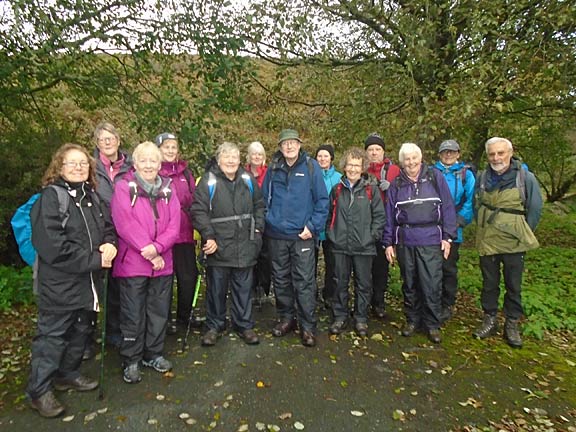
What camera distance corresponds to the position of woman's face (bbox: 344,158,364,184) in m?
5.04

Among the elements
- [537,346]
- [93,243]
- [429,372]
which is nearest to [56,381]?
[93,243]

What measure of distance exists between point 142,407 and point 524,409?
3357mm

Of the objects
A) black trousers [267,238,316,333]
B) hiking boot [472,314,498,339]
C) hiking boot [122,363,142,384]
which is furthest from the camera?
hiking boot [472,314,498,339]

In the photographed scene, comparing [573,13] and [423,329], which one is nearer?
[423,329]

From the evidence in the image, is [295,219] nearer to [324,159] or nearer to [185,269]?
[185,269]

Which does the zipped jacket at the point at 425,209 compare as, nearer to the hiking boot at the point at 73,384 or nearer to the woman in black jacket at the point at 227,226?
the woman in black jacket at the point at 227,226

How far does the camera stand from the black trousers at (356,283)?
5.16 m

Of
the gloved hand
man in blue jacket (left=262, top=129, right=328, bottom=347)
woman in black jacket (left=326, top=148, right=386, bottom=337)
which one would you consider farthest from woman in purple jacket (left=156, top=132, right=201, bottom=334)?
the gloved hand

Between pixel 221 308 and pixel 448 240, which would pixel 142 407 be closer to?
pixel 221 308

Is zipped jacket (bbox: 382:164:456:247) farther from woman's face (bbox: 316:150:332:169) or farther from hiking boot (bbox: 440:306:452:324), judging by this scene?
woman's face (bbox: 316:150:332:169)

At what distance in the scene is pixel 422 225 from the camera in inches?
196

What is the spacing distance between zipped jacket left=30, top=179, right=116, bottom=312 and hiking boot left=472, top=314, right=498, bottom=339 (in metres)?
4.34

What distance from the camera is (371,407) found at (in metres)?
3.77

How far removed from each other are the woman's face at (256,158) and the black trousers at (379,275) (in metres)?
1.92
